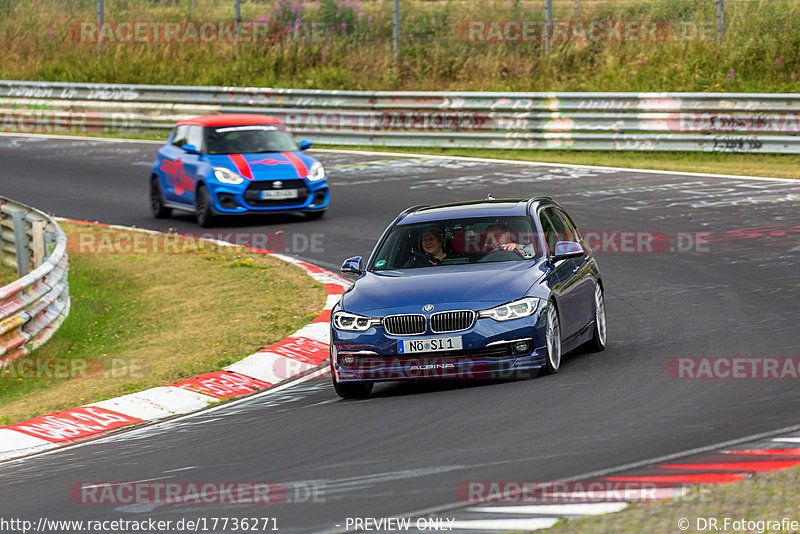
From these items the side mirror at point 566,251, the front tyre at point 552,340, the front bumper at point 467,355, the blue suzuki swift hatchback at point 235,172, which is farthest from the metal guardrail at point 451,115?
the front bumper at point 467,355

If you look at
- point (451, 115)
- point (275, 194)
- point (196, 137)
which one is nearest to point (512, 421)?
point (275, 194)

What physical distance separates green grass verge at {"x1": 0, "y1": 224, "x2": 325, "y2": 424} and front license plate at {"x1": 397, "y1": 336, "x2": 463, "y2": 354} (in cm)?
256

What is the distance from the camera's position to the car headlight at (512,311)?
904cm

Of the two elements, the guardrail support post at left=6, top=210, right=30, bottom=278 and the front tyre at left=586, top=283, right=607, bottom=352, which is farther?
the guardrail support post at left=6, top=210, right=30, bottom=278

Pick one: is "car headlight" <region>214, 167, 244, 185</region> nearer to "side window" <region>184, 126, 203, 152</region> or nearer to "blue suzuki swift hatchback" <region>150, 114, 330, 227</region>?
"blue suzuki swift hatchback" <region>150, 114, 330, 227</region>

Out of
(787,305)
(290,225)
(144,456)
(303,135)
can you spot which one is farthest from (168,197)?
(144,456)

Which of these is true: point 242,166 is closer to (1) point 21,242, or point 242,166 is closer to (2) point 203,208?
(2) point 203,208

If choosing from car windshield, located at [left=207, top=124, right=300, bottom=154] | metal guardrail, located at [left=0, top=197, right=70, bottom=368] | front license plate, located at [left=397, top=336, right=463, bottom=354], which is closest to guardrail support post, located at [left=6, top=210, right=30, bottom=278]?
metal guardrail, located at [left=0, top=197, right=70, bottom=368]

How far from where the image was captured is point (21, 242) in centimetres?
1540

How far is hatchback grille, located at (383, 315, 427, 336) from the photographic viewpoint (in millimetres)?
9078

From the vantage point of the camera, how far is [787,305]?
11695 millimetres

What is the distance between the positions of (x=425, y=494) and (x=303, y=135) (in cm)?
2257

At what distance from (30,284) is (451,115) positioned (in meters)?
15.3

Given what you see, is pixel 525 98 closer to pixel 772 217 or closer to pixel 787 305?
pixel 772 217
